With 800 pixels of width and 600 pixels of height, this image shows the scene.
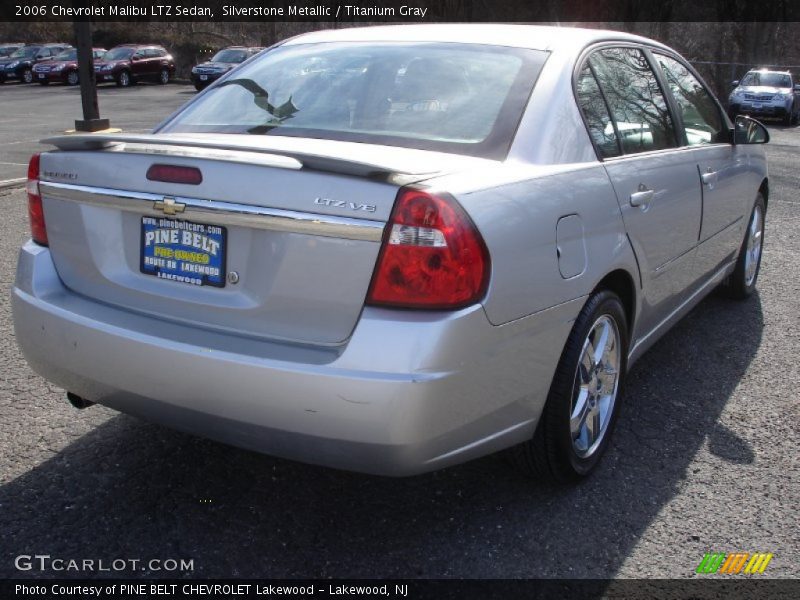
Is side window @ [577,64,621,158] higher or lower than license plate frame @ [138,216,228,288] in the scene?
higher

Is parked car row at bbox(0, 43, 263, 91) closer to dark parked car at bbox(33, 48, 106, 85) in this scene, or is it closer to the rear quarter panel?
dark parked car at bbox(33, 48, 106, 85)

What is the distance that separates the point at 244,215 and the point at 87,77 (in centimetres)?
1284

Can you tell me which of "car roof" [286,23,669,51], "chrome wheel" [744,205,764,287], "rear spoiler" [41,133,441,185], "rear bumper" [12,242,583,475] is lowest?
"chrome wheel" [744,205,764,287]

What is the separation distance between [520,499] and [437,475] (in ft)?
1.11

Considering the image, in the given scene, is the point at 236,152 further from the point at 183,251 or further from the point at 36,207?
the point at 36,207

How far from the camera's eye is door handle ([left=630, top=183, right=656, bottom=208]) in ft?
11.0

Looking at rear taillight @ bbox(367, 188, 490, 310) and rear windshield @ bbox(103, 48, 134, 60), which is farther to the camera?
rear windshield @ bbox(103, 48, 134, 60)

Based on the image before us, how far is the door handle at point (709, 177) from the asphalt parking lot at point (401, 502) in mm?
1045

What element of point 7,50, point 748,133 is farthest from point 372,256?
point 7,50

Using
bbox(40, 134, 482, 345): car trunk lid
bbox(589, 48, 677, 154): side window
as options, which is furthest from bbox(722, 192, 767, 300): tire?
bbox(40, 134, 482, 345): car trunk lid

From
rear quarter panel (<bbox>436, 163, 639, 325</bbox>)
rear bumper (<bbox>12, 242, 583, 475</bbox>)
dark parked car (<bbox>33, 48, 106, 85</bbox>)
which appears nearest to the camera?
rear bumper (<bbox>12, 242, 583, 475</bbox>)

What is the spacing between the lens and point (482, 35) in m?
3.48

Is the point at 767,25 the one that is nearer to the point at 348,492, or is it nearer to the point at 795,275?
the point at 795,275

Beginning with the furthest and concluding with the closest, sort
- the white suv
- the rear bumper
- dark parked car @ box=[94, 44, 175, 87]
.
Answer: dark parked car @ box=[94, 44, 175, 87]
the white suv
the rear bumper
